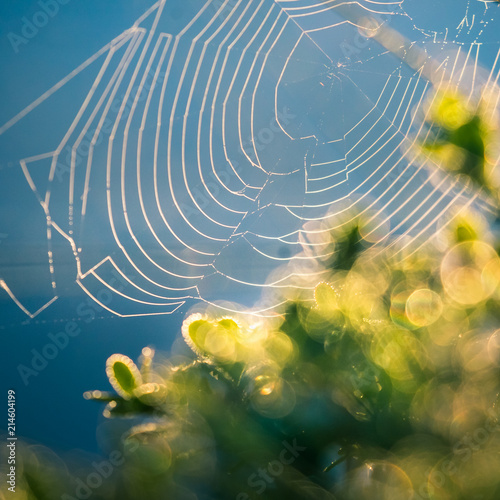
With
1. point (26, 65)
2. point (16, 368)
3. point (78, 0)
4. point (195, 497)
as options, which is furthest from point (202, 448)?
point (78, 0)

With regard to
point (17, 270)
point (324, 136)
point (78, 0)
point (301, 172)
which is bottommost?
point (17, 270)

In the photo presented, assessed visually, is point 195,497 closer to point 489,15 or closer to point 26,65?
point 489,15

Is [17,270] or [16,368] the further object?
[17,270]

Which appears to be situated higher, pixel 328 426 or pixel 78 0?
pixel 78 0

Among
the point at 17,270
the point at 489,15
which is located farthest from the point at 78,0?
the point at 489,15

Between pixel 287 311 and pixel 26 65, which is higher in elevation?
pixel 26 65

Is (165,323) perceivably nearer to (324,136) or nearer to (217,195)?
(217,195)

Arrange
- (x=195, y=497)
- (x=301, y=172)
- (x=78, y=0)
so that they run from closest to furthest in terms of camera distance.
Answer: (x=195, y=497)
(x=301, y=172)
(x=78, y=0)

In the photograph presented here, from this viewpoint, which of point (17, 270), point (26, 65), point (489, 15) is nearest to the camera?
point (489, 15)

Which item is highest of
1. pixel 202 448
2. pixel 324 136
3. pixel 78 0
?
pixel 78 0
